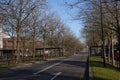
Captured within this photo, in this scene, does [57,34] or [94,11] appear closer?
[94,11]

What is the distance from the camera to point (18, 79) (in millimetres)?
23031

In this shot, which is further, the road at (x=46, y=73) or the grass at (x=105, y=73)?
the road at (x=46, y=73)

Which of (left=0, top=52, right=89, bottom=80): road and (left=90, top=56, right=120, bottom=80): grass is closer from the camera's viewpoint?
(left=90, top=56, right=120, bottom=80): grass

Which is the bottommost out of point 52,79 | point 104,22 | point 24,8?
point 52,79

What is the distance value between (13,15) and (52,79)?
26.4 m

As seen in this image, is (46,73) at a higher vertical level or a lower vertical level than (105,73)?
lower

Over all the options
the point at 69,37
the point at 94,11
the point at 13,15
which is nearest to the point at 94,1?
the point at 94,11

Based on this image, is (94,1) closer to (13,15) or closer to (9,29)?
(13,15)

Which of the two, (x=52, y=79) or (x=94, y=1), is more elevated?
(x=94, y=1)

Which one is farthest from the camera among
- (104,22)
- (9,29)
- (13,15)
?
(9,29)

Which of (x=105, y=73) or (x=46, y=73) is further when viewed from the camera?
(x=46, y=73)

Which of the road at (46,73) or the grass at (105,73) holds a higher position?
the grass at (105,73)

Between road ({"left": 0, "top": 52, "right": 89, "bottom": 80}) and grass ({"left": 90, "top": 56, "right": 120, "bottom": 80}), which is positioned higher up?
grass ({"left": 90, "top": 56, "right": 120, "bottom": 80})

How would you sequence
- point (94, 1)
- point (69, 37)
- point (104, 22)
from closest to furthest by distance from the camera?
point (94, 1) < point (104, 22) < point (69, 37)
